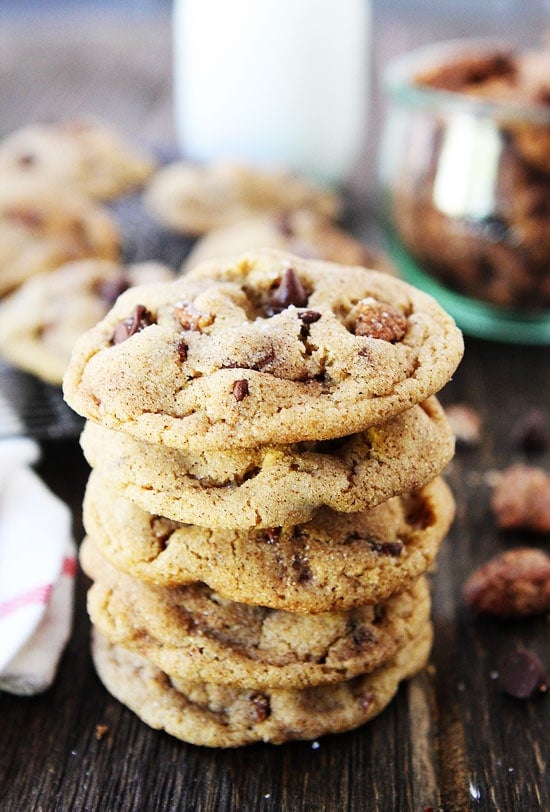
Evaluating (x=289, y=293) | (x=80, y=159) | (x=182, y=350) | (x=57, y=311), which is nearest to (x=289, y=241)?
(x=57, y=311)

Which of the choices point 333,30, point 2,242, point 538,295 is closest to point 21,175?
point 2,242

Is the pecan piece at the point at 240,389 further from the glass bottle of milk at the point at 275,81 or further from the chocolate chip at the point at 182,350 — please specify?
the glass bottle of milk at the point at 275,81

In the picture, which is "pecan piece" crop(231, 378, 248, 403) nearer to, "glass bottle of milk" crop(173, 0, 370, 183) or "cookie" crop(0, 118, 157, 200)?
"cookie" crop(0, 118, 157, 200)

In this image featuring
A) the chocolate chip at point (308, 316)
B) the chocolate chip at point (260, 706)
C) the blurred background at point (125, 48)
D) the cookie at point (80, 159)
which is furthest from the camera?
the blurred background at point (125, 48)

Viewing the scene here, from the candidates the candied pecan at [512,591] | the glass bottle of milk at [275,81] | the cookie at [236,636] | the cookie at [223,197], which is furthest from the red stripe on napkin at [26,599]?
the glass bottle of milk at [275,81]

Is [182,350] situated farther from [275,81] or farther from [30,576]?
[275,81]
